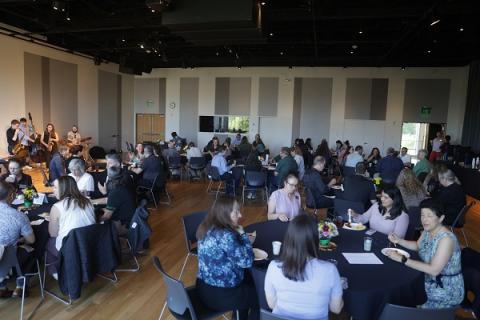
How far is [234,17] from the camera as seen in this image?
5484 mm

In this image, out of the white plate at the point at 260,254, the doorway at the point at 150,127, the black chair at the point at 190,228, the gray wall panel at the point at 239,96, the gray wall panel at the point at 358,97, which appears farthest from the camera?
the doorway at the point at 150,127

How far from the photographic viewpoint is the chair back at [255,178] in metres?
7.69

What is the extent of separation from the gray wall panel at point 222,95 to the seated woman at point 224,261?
13.8 meters

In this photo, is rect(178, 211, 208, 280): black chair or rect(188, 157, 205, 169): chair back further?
rect(188, 157, 205, 169): chair back

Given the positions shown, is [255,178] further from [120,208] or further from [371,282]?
[371,282]

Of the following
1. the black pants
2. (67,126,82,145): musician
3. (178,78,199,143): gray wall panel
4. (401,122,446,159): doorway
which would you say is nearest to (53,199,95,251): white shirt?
the black pants

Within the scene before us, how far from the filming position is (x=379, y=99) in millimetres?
14734

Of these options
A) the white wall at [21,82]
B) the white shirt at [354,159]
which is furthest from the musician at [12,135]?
the white shirt at [354,159]

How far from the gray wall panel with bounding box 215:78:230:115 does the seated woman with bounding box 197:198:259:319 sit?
13.8 meters

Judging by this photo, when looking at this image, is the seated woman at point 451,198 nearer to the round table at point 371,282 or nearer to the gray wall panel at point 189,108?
the round table at point 371,282

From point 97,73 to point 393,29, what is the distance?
11421mm

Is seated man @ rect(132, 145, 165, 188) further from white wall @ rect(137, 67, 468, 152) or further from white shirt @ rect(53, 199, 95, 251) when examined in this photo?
white wall @ rect(137, 67, 468, 152)

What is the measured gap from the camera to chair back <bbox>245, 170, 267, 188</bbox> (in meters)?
7.69

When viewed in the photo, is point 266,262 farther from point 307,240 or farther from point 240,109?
point 240,109
